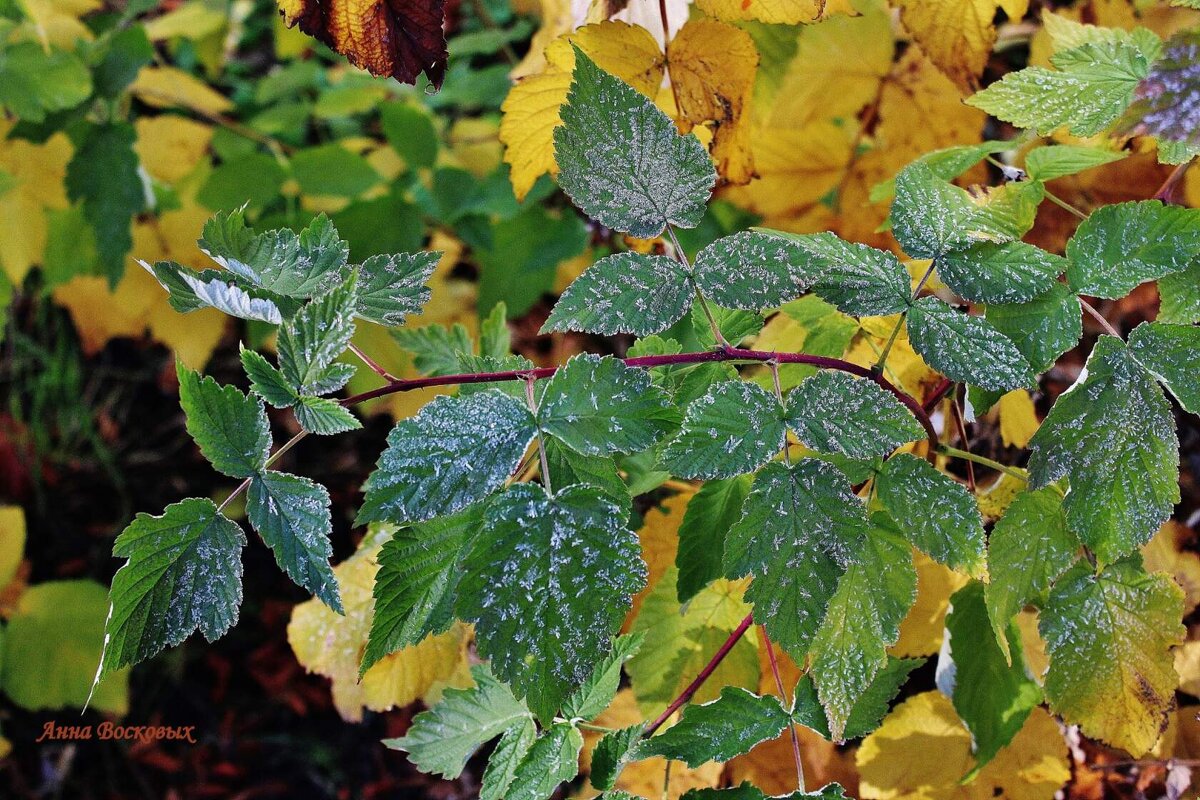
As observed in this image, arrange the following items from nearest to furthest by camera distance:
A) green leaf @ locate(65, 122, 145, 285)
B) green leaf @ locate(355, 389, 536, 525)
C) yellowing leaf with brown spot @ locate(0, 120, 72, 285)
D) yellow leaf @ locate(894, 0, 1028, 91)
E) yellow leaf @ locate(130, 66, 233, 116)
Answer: green leaf @ locate(355, 389, 536, 525), yellow leaf @ locate(894, 0, 1028, 91), green leaf @ locate(65, 122, 145, 285), yellowing leaf with brown spot @ locate(0, 120, 72, 285), yellow leaf @ locate(130, 66, 233, 116)

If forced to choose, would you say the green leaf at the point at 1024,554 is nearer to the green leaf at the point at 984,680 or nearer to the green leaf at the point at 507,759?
the green leaf at the point at 984,680

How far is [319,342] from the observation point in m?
0.51

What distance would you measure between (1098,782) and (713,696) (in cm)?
47

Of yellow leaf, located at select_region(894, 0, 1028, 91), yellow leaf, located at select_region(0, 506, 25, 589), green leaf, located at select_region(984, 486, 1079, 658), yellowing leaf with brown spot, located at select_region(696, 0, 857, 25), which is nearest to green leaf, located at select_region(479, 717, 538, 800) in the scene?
green leaf, located at select_region(984, 486, 1079, 658)

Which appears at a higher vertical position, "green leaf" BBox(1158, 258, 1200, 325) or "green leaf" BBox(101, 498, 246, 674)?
"green leaf" BBox(1158, 258, 1200, 325)

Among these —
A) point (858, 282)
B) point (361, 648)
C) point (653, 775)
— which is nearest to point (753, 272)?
point (858, 282)

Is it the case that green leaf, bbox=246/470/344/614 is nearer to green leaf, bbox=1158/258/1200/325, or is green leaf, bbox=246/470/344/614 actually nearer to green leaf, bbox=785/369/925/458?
green leaf, bbox=785/369/925/458

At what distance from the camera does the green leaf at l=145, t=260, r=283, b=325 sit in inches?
20.4

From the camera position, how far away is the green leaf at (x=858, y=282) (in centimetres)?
56

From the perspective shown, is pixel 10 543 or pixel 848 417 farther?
pixel 10 543

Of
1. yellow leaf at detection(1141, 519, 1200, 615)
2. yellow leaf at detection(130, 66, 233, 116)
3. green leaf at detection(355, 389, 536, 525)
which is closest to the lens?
green leaf at detection(355, 389, 536, 525)

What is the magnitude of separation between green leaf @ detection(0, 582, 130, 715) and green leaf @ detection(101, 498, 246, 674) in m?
1.26

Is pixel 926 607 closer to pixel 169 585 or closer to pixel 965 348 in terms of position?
pixel 965 348

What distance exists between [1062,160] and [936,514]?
0.35m
